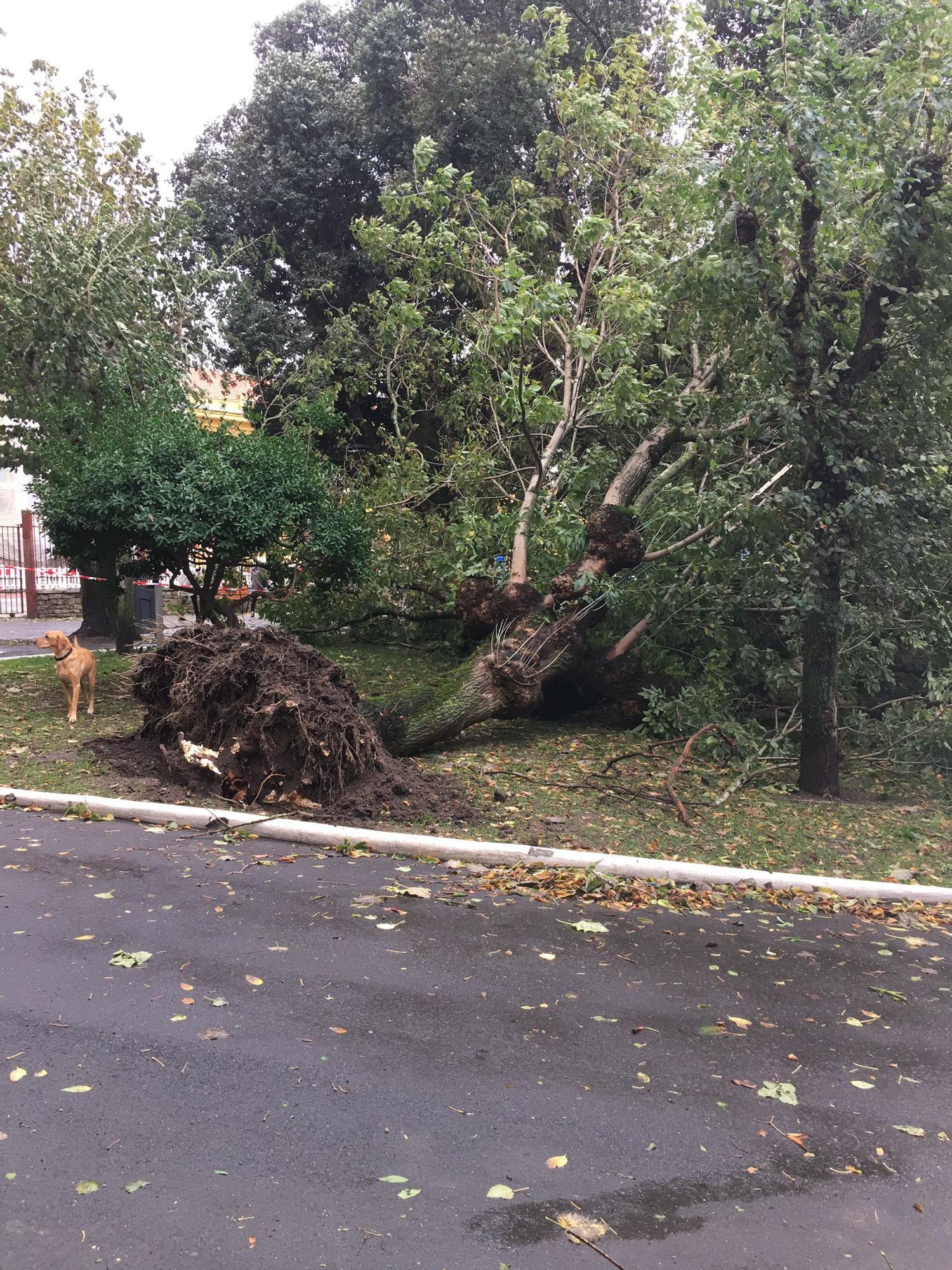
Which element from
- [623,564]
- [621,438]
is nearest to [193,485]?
[623,564]

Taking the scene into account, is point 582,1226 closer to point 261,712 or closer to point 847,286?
point 261,712

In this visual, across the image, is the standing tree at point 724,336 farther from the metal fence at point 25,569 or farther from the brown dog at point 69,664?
the metal fence at point 25,569

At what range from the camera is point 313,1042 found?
3529 millimetres

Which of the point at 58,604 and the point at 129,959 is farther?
the point at 58,604

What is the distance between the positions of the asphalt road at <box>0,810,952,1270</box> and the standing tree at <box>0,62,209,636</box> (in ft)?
21.7

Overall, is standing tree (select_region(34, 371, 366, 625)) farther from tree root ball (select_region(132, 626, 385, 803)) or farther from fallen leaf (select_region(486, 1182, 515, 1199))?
fallen leaf (select_region(486, 1182, 515, 1199))

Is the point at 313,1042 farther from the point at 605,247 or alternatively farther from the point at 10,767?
the point at 605,247

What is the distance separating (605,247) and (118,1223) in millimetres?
10046

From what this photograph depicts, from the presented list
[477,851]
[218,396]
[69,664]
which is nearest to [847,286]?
[477,851]

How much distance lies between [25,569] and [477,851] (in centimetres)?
1765

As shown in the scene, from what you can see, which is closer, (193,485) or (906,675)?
(193,485)

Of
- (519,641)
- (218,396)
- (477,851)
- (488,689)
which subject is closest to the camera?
(477,851)

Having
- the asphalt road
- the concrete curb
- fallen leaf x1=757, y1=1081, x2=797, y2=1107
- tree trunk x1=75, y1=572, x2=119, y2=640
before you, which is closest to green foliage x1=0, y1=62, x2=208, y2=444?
tree trunk x1=75, y1=572, x2=119, y2=640

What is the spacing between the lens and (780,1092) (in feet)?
11.2
